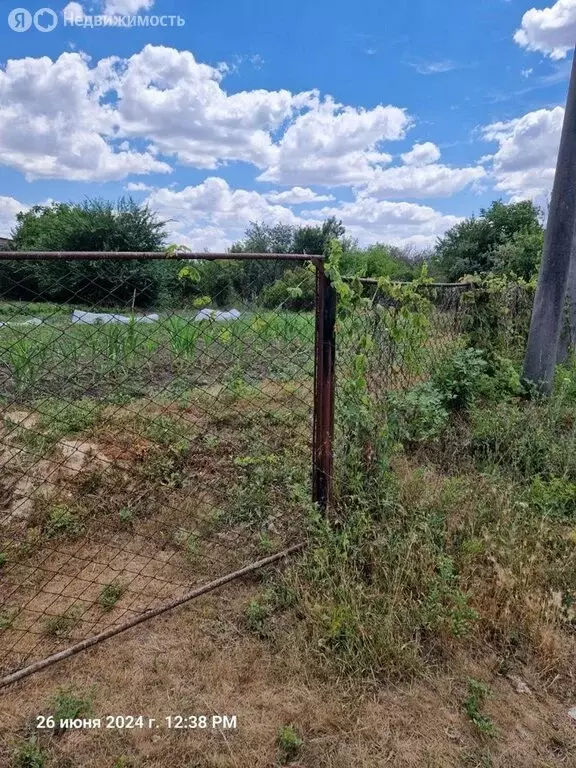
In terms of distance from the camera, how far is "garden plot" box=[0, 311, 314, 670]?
2152 millimetres

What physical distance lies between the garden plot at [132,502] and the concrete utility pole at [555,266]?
2068 mm

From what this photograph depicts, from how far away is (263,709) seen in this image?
1.69 metres

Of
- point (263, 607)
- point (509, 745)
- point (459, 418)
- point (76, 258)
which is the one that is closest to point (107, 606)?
point (263, 607)

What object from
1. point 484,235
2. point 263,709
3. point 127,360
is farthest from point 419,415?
point 484,235

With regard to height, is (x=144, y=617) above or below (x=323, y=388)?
below

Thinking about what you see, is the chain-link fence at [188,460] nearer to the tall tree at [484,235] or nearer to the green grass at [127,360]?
the green grass at [127,360]

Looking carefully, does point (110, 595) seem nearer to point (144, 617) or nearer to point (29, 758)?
point (144, 617)

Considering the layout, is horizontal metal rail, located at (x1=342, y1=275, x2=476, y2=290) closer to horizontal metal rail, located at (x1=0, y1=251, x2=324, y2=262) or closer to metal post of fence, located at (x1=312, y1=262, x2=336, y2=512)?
metal post of fence, located at (x1=312, y1=262, x2=336, y2=512)

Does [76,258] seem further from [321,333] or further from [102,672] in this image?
[102,672]

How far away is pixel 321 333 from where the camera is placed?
84.9 inches

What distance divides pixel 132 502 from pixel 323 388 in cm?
139

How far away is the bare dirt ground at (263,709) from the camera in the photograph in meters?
1.54

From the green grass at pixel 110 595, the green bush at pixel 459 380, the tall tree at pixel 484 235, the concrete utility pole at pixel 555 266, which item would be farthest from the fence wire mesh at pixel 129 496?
the tall tree at pixel 484 235

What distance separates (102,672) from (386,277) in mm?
2127
